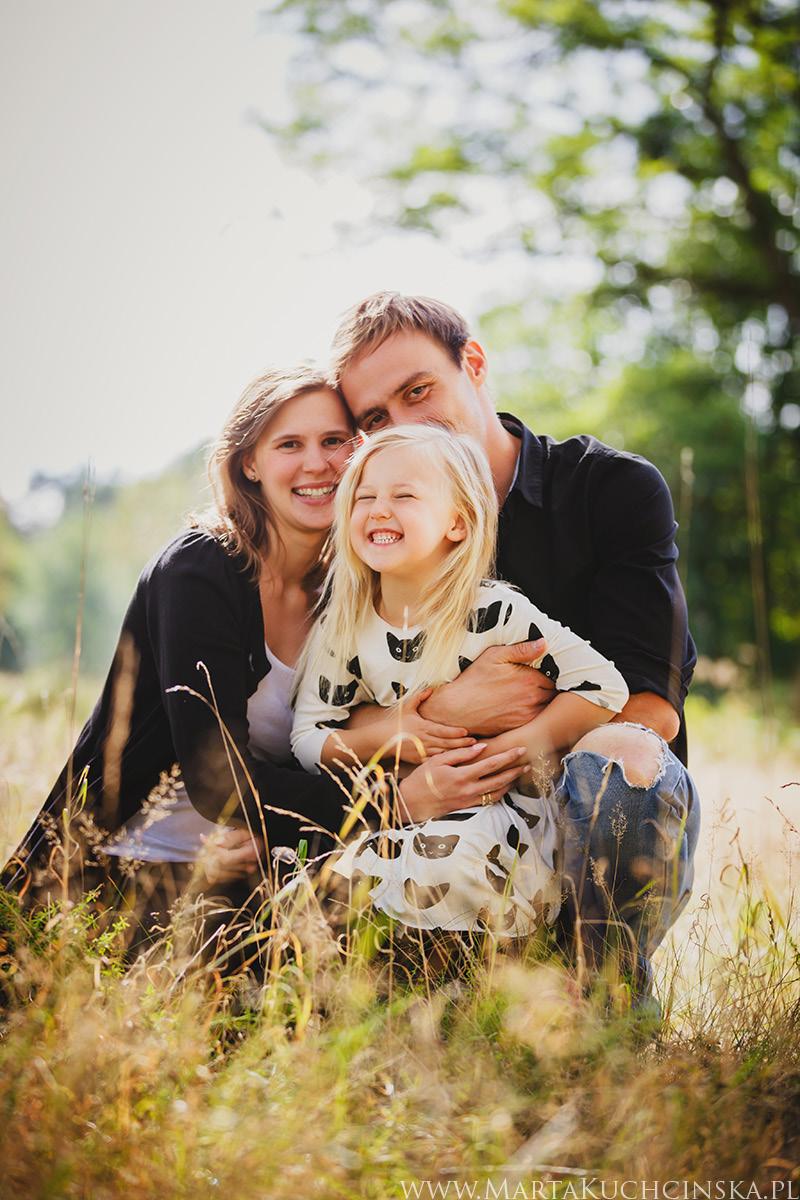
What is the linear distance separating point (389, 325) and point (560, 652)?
1.12 m

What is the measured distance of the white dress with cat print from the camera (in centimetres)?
241

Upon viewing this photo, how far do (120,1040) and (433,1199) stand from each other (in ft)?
2.00

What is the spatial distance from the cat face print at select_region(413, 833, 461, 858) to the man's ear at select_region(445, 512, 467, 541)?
78cm

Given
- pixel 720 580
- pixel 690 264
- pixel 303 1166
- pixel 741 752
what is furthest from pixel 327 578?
pixel 720 580

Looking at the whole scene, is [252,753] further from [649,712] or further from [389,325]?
[389,325]

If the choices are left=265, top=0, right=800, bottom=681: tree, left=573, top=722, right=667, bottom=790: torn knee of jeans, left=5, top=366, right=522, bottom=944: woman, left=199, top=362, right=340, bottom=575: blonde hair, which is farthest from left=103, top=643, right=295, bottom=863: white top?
left=265, top=0, right=800, bottom=681: tree

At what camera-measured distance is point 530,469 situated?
3.08 meters

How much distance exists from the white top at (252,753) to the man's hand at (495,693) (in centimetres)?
53

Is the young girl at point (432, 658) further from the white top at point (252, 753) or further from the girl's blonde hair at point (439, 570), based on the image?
the white top at point (252, 753)

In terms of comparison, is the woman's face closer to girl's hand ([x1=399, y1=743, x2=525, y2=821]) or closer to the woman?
the woman

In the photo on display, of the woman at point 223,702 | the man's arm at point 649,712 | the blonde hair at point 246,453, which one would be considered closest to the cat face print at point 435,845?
the woman at point 223,702

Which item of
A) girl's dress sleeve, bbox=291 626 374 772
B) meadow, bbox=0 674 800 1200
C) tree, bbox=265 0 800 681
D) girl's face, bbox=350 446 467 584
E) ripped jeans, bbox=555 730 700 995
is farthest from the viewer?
tree, bbox=265 0 800 681

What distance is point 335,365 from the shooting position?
3127mm

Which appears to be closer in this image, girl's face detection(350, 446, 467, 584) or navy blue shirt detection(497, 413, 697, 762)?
girl's face detection(350, 446, 467, 584)
